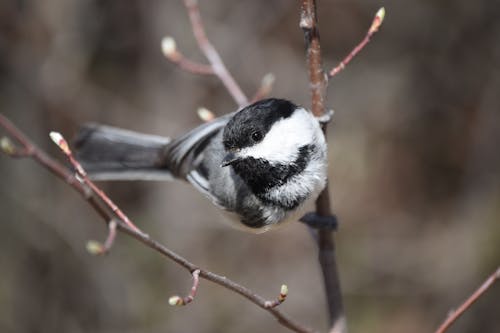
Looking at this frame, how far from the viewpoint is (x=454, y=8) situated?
4.16 m

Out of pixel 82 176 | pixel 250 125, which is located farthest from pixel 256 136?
pixel 82 176

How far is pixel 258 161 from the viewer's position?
6.35 feet

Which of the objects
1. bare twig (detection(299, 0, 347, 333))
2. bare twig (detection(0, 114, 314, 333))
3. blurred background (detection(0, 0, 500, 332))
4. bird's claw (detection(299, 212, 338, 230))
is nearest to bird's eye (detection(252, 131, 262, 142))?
bare twig (detection(299, 0, 347, 333))

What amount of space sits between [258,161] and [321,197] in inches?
9.2

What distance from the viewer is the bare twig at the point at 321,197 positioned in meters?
1.68

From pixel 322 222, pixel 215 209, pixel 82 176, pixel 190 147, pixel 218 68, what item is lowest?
pixel 82 176

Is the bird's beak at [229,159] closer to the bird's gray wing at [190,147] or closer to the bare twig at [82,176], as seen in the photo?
the bird's gray wing at [190,147]

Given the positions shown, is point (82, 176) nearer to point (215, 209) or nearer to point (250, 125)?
point (250, 125)

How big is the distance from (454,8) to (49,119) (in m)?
2.76

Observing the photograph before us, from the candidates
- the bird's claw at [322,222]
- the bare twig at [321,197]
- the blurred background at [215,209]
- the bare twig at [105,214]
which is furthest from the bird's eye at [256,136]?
the blurred background at [215,209]

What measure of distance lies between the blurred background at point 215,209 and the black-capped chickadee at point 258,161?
1.65m

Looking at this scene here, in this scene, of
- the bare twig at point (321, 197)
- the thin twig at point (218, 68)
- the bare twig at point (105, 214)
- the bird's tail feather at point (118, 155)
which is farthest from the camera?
the bird's tail feather at point (118, 155)

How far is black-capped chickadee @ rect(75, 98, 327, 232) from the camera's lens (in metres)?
1.86

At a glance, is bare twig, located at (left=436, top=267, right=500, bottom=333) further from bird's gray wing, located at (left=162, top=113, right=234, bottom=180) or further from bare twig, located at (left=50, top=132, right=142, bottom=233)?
bird's gray wing, located at (left=162, top=113, right=234, bottom=180)
